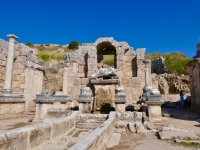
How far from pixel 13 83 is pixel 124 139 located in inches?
332

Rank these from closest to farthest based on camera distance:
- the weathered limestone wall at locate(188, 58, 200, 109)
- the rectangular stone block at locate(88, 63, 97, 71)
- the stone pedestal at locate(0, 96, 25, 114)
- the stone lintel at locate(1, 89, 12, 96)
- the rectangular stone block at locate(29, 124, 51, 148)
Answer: the rectangular stone block at locate(29, 124, 51, 148) → the stone pedestal at locate(0, 96, 25, 114) → the stone lintel at locate(1, 89, 12, 96) → the weathered limestone wall at locate(188, 58, 200, 109) → the rectangular stone block at locate(88, 63, 97, 71)

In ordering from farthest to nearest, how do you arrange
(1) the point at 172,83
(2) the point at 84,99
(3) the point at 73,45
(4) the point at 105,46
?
(3) the point at 73,45 → (1) the point at 172,83 → (4) the point at 105,46 → (2) the point at 84,99

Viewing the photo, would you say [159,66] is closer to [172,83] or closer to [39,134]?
[172,83]

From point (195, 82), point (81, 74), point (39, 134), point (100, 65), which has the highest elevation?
point (100, 65)

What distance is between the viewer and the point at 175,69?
22625mm

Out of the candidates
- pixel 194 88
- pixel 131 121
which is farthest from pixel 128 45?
pixel 131 121

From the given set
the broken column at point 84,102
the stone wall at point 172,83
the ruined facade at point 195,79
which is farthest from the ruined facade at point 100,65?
the stone wall at point 172,83

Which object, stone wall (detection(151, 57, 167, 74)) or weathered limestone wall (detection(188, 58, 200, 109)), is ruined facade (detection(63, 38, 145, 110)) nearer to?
weathered limestone wall (detection(188, 58, 200, 109))

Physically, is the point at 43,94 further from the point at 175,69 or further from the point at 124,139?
the point at 175,69

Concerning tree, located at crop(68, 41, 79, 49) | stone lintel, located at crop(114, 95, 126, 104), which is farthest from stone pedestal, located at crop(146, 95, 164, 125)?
tree, located at crop(68, 41, 79, 49)

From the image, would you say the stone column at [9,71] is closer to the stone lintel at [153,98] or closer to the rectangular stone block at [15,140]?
the rectangular stone block at [15,140]

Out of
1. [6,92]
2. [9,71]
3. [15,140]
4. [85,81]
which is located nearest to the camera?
[15,140]

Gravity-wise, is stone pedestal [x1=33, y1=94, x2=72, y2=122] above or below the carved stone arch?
below

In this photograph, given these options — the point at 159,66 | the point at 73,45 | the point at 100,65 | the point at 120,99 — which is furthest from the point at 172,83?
the point at 73,45
